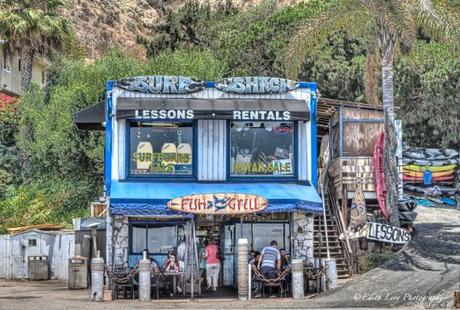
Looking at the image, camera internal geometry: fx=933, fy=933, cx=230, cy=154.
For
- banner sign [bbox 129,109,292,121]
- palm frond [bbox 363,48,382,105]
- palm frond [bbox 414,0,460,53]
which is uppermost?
palm frond [bbox 414,0,460,53]

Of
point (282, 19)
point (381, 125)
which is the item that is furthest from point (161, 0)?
point (381, 125)

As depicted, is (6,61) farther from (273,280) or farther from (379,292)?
(379,292)

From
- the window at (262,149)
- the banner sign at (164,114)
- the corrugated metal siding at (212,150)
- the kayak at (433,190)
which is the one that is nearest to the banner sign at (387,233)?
the window at (262,149)

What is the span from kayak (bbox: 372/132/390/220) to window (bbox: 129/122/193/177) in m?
5.60

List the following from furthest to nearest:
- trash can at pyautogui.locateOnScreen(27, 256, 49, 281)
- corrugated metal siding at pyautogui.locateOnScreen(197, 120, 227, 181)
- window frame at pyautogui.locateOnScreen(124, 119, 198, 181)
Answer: trash can at pyautogui.locateOnScreen(27, 256, 49, 281) < corrugated metal siding at pyautogui.locateOnScreen(197, 120, 227, 181) < window frame at pyautogui.locateOnScreen(124, 119, 198, 181)

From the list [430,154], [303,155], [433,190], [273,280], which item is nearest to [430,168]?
[430,154]

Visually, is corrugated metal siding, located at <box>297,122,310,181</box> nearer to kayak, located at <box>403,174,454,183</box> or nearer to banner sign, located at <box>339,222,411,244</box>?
banner sign, located at <box>339,222,411,244</box>

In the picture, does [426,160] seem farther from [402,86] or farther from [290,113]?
[290,113]

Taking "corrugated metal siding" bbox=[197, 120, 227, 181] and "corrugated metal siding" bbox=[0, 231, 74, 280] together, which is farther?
"corrugated metal siding" bbox=[0, 231, 74, 280]

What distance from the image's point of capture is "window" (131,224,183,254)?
24.8m

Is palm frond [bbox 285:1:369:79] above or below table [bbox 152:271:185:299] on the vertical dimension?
above

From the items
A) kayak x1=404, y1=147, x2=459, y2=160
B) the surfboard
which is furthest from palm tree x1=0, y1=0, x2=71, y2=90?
the surfboard

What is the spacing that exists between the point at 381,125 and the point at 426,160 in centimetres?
1144

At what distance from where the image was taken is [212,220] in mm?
25562
